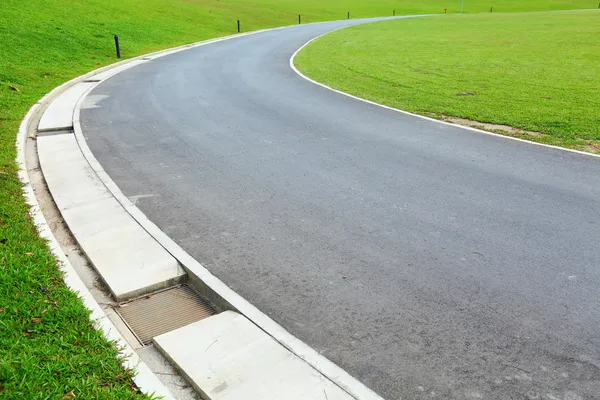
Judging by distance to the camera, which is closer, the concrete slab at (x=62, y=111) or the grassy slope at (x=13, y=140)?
the grassy slope at (x=13, y=140)

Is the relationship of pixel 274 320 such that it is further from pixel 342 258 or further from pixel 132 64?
pixel 132 64

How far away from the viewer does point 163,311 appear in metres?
5.20

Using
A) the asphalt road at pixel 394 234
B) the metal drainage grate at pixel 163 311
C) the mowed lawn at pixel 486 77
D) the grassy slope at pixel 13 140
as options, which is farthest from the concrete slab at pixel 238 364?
the mowed lawn at pixel 486 77

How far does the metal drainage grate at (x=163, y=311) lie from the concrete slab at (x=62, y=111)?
8.33 metres

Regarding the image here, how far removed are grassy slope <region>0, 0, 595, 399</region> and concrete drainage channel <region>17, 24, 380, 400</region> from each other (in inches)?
9.2

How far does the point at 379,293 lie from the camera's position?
536 cm

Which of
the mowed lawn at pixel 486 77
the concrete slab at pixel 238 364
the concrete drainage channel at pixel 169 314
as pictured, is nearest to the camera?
the concrete slab at pixel 238 364

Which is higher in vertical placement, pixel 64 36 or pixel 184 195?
pixel 64 36

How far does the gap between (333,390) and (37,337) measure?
2527mm

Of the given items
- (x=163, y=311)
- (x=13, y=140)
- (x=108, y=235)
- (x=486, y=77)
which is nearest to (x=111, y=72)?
(x=13, y=140)

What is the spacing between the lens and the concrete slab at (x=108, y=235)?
5.59 metres

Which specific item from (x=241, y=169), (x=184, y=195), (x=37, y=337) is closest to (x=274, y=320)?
(x=37, y=337)

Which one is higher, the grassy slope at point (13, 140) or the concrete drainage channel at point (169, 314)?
the grassy slope at point (13, 140)

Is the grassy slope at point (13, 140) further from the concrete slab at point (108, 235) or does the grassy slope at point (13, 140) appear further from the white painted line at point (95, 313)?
the concrete slab at point (108, 235)
